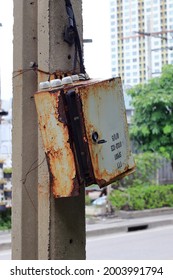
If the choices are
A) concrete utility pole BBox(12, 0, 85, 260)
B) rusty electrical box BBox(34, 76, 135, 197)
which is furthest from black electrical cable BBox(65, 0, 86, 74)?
rusty electrical box BBox(34, 76, 135, 197)

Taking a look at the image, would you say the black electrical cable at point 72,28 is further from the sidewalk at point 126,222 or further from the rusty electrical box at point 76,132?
the sidewalk at point 126,222

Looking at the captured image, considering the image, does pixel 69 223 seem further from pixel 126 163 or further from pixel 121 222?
pixel 121 222

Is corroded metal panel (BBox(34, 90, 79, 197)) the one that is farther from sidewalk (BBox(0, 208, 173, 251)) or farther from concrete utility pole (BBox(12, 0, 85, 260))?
sidewalk (BBox(0, 208, 173, 251))

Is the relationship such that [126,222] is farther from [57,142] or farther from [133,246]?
[57,142]

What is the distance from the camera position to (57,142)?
Result: 159cm

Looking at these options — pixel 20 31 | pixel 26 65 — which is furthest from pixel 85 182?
pixel 20 31

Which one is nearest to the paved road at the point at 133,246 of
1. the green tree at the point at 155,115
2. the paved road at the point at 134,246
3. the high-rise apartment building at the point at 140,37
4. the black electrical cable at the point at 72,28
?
the paved road at the point at 134,246

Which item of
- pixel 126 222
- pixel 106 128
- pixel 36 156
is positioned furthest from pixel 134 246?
pixel 106 128

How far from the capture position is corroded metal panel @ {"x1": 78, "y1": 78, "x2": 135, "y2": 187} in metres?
1.56

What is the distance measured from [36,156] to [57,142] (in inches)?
7.4

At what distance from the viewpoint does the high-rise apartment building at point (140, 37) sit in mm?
10516

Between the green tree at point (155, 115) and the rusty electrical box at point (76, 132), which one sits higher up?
the green tree at point (155, 115)

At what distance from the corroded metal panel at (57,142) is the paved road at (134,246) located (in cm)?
631

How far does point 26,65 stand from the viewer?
1760mm
